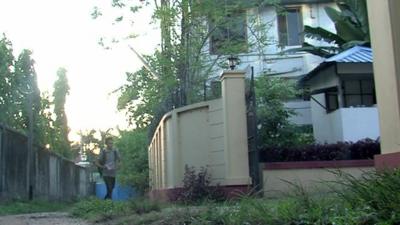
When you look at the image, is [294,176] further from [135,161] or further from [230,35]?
[135,161]

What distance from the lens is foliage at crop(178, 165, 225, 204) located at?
9859mm

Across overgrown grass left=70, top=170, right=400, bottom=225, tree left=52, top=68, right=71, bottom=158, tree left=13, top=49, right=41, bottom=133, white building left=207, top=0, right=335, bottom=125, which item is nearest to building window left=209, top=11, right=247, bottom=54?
white building left=207, top=0, right=335, bottom=125

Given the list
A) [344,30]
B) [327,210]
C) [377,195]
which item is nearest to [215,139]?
[327,210]

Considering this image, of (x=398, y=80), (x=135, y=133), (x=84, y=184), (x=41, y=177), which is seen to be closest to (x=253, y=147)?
(x=398, y=80)

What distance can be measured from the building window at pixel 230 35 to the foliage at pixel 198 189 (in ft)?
14.9

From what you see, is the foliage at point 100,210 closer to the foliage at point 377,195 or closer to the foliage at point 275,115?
the foliage at point 377,195

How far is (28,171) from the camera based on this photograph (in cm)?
1608

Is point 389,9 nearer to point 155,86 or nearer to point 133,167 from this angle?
point 155,86

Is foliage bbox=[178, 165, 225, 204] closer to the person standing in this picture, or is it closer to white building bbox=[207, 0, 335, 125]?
the person standing

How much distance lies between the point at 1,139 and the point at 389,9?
9203 millimetres

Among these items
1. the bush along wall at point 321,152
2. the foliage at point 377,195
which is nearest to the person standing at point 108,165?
the bush along wall at point 321,152

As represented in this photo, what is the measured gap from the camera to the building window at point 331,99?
52.4 ft

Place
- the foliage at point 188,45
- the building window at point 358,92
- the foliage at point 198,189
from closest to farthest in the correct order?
the foliage at point 198,189, the foliage at point 188,45, the building window at point 358,92

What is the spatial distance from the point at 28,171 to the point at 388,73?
11.2 metres
